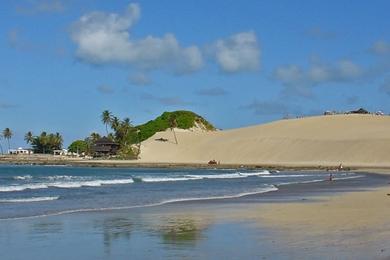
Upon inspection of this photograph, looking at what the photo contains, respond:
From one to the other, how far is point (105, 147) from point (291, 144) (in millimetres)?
48829

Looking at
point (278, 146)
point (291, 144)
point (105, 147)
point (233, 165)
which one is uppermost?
point (105, 147)

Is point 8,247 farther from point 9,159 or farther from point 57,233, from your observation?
point 9,159

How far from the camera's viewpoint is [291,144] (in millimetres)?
164000

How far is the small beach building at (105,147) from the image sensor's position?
599 feet

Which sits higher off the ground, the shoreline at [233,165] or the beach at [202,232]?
the shoreline at [233,165]

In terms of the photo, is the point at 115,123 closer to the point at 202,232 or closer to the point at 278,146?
the point at 278,146

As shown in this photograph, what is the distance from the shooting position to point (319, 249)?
1557 cm

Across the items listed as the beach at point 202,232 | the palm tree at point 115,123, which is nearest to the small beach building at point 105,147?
the palm tree at point 115,123

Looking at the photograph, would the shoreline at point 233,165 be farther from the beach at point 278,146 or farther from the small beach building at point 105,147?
the small beach building at point 105,147

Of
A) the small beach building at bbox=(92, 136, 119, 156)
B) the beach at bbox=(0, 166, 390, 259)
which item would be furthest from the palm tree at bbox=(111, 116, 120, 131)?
the beach at bbox=(0, 166, 390, 259)

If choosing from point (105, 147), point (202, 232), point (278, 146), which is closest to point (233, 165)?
point (278, 146)

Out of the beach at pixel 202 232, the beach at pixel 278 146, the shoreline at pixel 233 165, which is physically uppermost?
the beach at pixel 278 146

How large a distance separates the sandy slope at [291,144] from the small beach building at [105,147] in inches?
287

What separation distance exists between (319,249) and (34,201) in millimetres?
20705
